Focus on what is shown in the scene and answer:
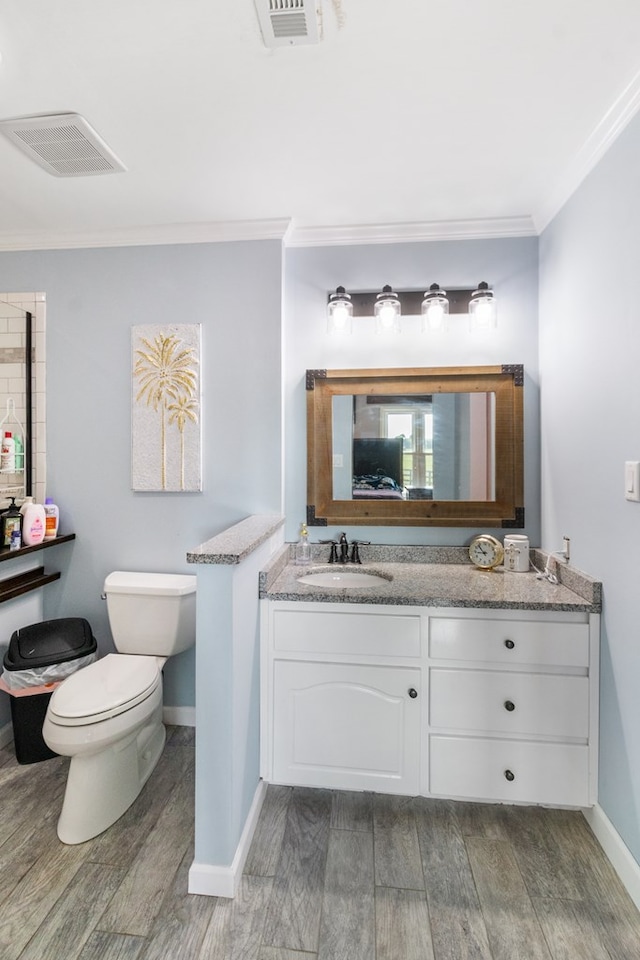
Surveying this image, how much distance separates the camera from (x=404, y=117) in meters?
1.52

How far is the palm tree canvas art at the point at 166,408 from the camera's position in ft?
7.48

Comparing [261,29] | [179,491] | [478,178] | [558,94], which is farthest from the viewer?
[179,491]

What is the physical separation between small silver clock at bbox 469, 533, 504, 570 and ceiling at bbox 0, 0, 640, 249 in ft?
4.75

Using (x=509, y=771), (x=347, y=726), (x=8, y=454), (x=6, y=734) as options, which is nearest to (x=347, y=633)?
(x=347, y=726)

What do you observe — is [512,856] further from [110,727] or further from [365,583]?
[110,727]

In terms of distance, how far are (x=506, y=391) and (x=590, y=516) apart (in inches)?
30.1

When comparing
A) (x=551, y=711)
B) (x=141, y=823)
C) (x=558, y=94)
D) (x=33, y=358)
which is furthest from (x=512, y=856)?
(x=33, y=358)

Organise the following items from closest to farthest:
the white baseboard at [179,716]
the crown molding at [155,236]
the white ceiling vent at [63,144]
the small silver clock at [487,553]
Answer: the white ceiling vent at [63,144] → the small silver clock at [487,553] → the crown molding at [155,236] → the white baseboard at [179,716]

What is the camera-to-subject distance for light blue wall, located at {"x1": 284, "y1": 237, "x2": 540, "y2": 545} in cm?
223

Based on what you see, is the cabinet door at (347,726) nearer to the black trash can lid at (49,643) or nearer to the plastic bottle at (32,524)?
the black trash can lid at (49,643)

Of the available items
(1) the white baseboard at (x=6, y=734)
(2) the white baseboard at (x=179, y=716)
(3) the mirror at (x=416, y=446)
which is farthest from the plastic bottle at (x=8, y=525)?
(3) the mirror at (x=416, y=446)

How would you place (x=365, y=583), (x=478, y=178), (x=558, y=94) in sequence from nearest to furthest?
(x=558, y=94), (x=478, y=178), (x=365, y=583)

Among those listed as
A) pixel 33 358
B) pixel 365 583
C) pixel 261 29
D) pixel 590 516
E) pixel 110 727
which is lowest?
pixel 110 727

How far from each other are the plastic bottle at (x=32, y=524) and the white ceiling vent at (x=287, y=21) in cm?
197
